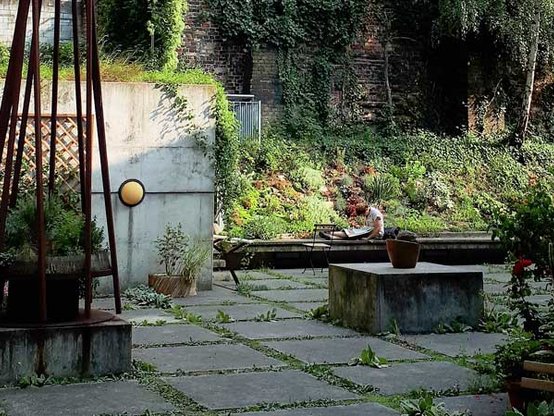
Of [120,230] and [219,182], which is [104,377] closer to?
[120,230]

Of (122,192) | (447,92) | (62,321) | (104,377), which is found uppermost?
(447,92)

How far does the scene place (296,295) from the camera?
33.6 ft

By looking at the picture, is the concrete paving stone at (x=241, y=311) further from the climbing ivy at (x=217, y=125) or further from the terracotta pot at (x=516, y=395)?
the terracotta pot at (x=516, y=395)

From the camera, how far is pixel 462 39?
20125mm

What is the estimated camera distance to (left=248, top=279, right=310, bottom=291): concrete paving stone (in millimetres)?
10875

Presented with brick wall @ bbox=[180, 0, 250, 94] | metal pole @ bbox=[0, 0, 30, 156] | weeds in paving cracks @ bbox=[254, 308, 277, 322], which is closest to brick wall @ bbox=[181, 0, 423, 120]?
brick wall @ bbox=[180, 0, 250, 94]

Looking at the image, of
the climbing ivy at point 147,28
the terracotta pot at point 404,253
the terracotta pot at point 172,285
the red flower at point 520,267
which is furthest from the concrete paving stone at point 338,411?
the climbing ivy at point 147,28

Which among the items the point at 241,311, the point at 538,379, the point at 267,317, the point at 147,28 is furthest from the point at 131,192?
the point at 538,379

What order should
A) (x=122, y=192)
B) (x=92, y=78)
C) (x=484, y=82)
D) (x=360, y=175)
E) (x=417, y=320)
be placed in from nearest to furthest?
(x=92, y=78) < (x=417, y=320) < (x=122, y=192) < (x=360, y=175) < (x=484, y=82)

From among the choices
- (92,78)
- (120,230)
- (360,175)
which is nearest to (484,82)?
(360,175)

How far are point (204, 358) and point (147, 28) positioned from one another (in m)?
7.65

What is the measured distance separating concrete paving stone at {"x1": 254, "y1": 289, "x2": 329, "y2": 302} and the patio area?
0.86m

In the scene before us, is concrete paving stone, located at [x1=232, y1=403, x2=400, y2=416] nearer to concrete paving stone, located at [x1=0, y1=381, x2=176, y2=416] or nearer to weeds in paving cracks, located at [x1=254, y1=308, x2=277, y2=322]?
concrete paving stone, located at [x1=0, y1=381, x2=176, y2=416]

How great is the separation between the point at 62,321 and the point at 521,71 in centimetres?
1757
